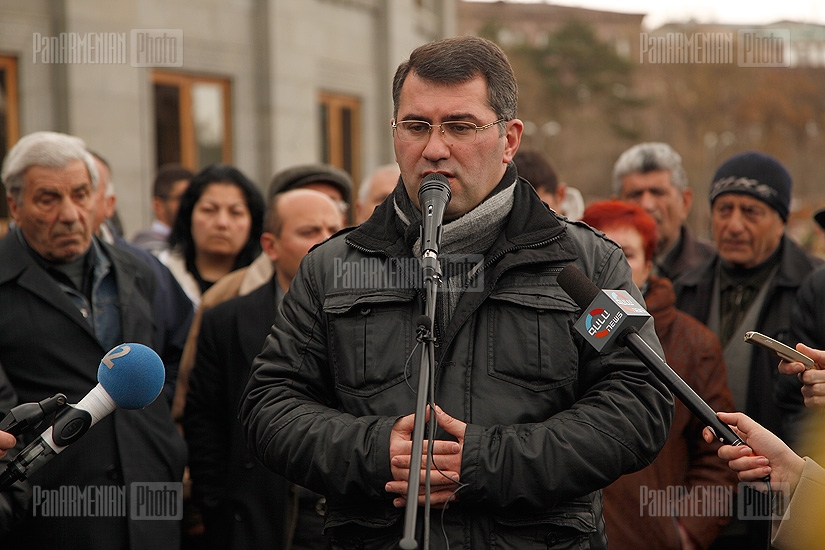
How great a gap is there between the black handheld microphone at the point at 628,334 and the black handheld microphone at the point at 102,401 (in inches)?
61.2

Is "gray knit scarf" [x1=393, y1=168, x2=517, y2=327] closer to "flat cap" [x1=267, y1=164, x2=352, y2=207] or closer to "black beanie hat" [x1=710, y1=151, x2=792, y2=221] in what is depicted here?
"black beanie hat" [x1=710, y1=151, x2=792, y2=221]

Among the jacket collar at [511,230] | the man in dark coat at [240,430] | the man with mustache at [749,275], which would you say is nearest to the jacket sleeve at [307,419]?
the jacket collar at [511,230]

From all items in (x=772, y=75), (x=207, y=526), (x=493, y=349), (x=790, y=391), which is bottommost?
(x=207, y=526)

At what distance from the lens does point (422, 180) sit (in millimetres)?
3229

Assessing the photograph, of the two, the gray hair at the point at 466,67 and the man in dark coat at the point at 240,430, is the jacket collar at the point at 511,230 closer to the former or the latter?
the gray hair at the point at 466,67

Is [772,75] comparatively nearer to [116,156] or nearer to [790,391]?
[116,156]

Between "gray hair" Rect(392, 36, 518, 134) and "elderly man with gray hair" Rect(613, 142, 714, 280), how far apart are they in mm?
3760

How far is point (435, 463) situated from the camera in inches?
116

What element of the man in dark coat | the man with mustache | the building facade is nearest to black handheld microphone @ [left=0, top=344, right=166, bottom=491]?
the man in dark coat

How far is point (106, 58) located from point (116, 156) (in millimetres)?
1215

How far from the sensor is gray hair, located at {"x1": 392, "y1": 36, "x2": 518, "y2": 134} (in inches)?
128

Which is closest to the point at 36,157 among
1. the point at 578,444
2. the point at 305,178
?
the point at 305,178

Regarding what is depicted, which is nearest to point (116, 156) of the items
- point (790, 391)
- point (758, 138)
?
point (790, 391)

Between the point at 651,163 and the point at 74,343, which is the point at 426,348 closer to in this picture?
the point at 74,343
